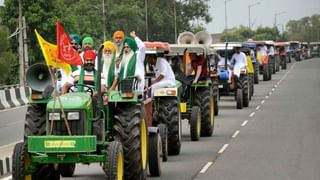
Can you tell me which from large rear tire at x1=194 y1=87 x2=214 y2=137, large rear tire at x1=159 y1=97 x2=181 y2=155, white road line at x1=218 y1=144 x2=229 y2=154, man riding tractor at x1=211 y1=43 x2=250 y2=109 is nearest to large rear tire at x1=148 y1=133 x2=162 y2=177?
large rear tire at x1=159 y1=97 x2=181 y2=155

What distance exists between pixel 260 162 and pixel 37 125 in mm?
5608

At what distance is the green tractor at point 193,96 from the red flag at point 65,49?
842 centimetres

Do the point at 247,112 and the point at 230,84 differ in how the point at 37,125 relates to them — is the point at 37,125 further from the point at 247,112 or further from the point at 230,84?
the point at 230,84

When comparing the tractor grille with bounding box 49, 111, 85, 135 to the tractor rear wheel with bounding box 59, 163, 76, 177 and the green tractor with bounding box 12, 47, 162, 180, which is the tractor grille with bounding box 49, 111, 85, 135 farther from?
the tractor rear wheel with bounding box 59, 163, 76, 177

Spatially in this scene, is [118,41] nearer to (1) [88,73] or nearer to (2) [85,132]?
(1) [88,73]

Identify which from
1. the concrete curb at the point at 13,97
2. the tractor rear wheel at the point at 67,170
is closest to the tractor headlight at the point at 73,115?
the tractor rear wheel at the point at 67,170

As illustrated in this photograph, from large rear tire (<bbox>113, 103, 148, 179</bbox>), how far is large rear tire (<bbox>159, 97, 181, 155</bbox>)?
4.68 metres

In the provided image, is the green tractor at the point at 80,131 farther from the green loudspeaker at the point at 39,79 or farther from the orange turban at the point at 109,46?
the orange turban at the point at 109,46

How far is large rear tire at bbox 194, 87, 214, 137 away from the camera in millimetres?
21648

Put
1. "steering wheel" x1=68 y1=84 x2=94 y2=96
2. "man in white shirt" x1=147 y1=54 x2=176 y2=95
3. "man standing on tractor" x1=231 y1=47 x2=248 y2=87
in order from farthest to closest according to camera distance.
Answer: "man standing on tractor" x1=231 y1=47 x2=248 y2=87
"man in white shirt" x1=147 y1=54 x2=176 y2=95
"steering wheel" x1=68 y1=84 x2=94 y2=96

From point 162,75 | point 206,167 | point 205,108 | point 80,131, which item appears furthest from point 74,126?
point 205,108

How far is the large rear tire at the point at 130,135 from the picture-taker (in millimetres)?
12859

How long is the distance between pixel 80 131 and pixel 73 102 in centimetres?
40

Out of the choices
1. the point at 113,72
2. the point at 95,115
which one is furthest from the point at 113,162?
the point at 113,72
